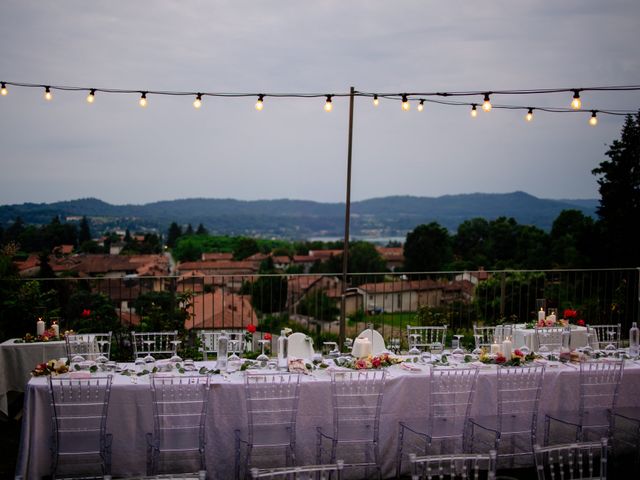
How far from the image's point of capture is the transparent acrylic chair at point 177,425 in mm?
4531

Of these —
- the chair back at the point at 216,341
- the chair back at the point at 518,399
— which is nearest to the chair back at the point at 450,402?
the chair back at the point at 518,399

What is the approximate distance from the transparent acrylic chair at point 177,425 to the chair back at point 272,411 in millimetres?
357

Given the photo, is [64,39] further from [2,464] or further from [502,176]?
[502,176]

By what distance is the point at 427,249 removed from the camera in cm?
3170

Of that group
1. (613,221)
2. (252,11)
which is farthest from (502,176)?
(252,11)

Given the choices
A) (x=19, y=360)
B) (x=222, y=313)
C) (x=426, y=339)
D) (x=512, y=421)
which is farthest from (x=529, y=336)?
(x=19, y=360)

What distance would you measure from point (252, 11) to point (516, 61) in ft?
21.3

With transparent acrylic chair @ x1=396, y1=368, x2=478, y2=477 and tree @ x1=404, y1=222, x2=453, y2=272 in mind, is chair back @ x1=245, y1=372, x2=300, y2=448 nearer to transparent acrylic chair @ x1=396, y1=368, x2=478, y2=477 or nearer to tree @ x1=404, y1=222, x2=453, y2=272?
transparent acrylic chair @ x1=396, y1=368, x2=478, y2=477

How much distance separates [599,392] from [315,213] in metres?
47.6

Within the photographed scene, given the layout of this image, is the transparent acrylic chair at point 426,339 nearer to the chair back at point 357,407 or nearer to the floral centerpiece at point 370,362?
the floral centerpiece at point 370,362

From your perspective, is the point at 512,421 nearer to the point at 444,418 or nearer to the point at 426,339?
the point at 444,418

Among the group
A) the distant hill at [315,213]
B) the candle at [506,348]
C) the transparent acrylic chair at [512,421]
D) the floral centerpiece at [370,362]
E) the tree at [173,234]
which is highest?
the distant hill at [315,213]

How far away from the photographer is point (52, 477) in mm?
4492

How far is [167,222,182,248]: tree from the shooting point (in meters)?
38.6
